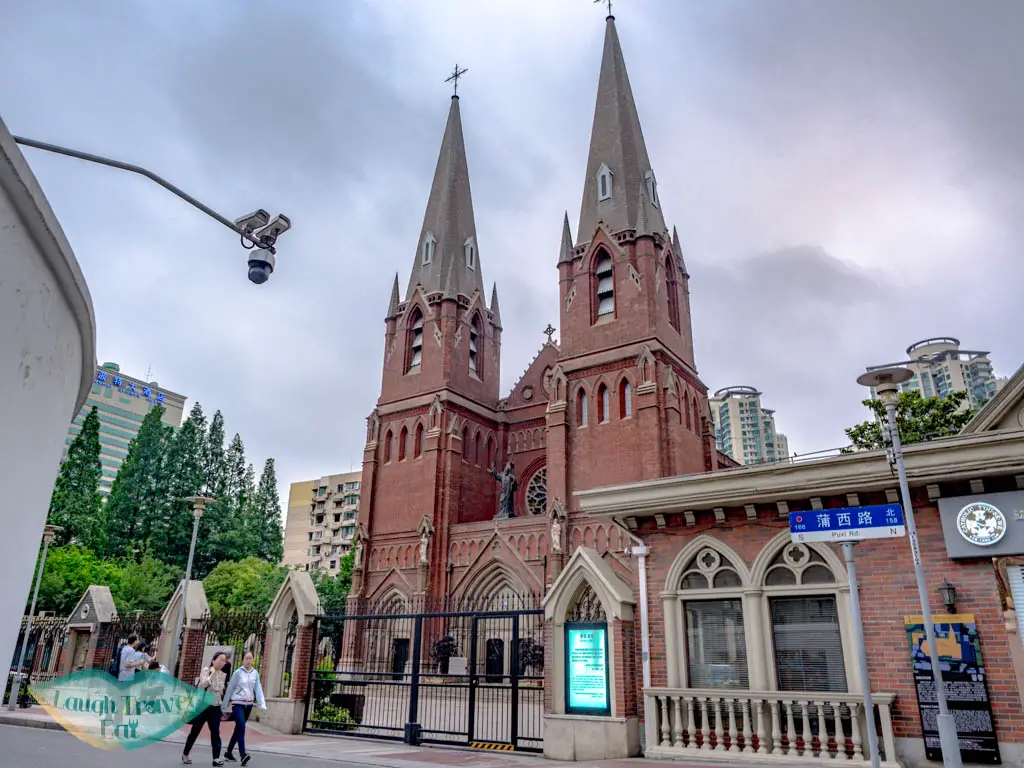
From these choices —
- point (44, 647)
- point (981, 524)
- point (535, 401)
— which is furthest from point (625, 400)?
point (44, 647)

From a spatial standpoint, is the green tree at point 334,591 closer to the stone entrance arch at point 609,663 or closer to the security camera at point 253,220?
the stone entrance arch at point 609,663

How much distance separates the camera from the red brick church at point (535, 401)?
1275 inches

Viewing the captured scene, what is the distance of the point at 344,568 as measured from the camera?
5725 cm

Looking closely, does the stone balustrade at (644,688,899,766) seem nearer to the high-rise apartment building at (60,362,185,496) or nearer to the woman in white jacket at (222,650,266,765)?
the woman in white jacket at (222,650,266,765)

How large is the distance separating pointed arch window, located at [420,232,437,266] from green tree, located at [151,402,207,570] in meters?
25.0

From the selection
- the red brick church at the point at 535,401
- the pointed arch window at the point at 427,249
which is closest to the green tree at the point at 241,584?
the red brick church at the point at 535,401

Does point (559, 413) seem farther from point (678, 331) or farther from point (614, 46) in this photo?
point (614, 46)

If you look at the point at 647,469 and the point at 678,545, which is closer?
the point at 678,545

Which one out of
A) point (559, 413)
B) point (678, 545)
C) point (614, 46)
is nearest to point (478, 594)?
point (559, 413)

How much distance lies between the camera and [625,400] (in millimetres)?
32938

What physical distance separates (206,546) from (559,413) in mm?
33892

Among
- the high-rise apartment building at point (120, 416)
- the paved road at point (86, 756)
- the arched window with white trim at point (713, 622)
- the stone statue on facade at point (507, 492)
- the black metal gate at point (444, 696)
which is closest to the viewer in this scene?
the paved road at point (86, 756)

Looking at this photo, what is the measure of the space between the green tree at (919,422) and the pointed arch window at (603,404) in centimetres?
1002

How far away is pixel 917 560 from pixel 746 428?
148 meters
